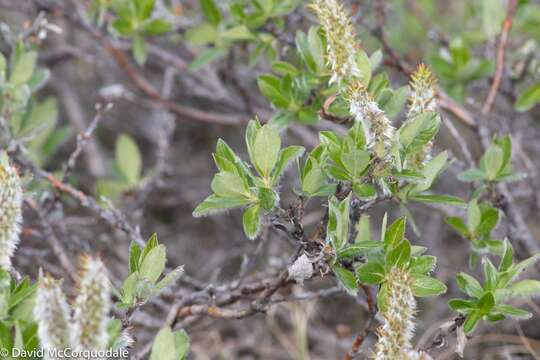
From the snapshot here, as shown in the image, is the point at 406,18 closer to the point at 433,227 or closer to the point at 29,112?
the point at 433,227

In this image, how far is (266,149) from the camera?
1691 millimetres

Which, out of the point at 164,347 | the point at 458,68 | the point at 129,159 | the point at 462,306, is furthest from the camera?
the point at 129,159

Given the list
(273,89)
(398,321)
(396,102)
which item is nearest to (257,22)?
(273,89)

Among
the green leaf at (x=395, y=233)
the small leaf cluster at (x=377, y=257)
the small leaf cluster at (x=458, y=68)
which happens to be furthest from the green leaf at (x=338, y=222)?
the small leaf cluster at (x=458, y=68)

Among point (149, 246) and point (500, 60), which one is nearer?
point (149, 246)

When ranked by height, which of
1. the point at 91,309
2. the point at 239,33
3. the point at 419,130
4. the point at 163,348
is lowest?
the point at 163,348

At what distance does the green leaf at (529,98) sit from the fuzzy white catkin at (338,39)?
132cm

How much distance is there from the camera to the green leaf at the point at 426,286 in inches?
65.9

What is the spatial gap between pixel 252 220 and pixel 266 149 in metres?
0.19

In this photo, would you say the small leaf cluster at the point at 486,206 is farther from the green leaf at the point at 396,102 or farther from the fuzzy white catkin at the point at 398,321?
the fuzzy white catkin at the point at 398,321

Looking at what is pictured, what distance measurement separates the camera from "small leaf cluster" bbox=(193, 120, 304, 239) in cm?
167

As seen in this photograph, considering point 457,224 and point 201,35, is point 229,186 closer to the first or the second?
point 457,224

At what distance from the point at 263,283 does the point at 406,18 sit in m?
2.77

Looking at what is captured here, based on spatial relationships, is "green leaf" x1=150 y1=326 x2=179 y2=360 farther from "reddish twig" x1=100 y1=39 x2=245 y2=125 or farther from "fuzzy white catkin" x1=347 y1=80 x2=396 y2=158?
"reddish twig" x1=100 y1=39 x2=245 y2=125
